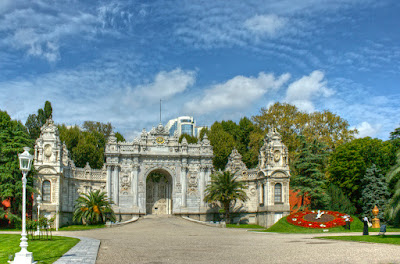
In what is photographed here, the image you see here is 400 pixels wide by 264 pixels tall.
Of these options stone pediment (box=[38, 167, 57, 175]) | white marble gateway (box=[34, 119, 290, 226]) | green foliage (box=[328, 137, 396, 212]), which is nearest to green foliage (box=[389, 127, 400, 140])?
green foliage (box=[328, 137, 396, 212])

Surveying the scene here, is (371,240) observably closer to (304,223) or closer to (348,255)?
(348,255)

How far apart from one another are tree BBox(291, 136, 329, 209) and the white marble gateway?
1595 millimetres

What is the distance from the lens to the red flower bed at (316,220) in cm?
4056

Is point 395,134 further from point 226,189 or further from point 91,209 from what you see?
point 91,209

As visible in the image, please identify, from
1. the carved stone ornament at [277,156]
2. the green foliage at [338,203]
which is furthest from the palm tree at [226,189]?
the green foliage at [338,203]

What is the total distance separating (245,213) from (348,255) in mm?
37729

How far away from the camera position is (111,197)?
57.3 meters

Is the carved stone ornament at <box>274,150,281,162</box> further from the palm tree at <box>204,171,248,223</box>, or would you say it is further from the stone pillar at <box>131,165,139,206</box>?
the stone pillar at <box>131,165,139,206</box>

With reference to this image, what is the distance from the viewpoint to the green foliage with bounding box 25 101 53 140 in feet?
229

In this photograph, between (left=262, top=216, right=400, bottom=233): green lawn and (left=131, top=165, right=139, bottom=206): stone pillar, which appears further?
(left=131, top=165, right=139, bottom=206): stone pillar

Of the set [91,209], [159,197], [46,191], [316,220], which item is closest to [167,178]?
[159,197]

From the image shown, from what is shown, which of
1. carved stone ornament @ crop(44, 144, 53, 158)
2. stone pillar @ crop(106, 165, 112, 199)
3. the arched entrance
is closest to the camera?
carved stone ornament @ crop(44, 144, 53, 158)

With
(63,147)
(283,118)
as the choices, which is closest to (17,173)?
(63,147)

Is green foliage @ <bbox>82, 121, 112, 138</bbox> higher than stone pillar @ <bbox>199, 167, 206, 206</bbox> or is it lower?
higher
